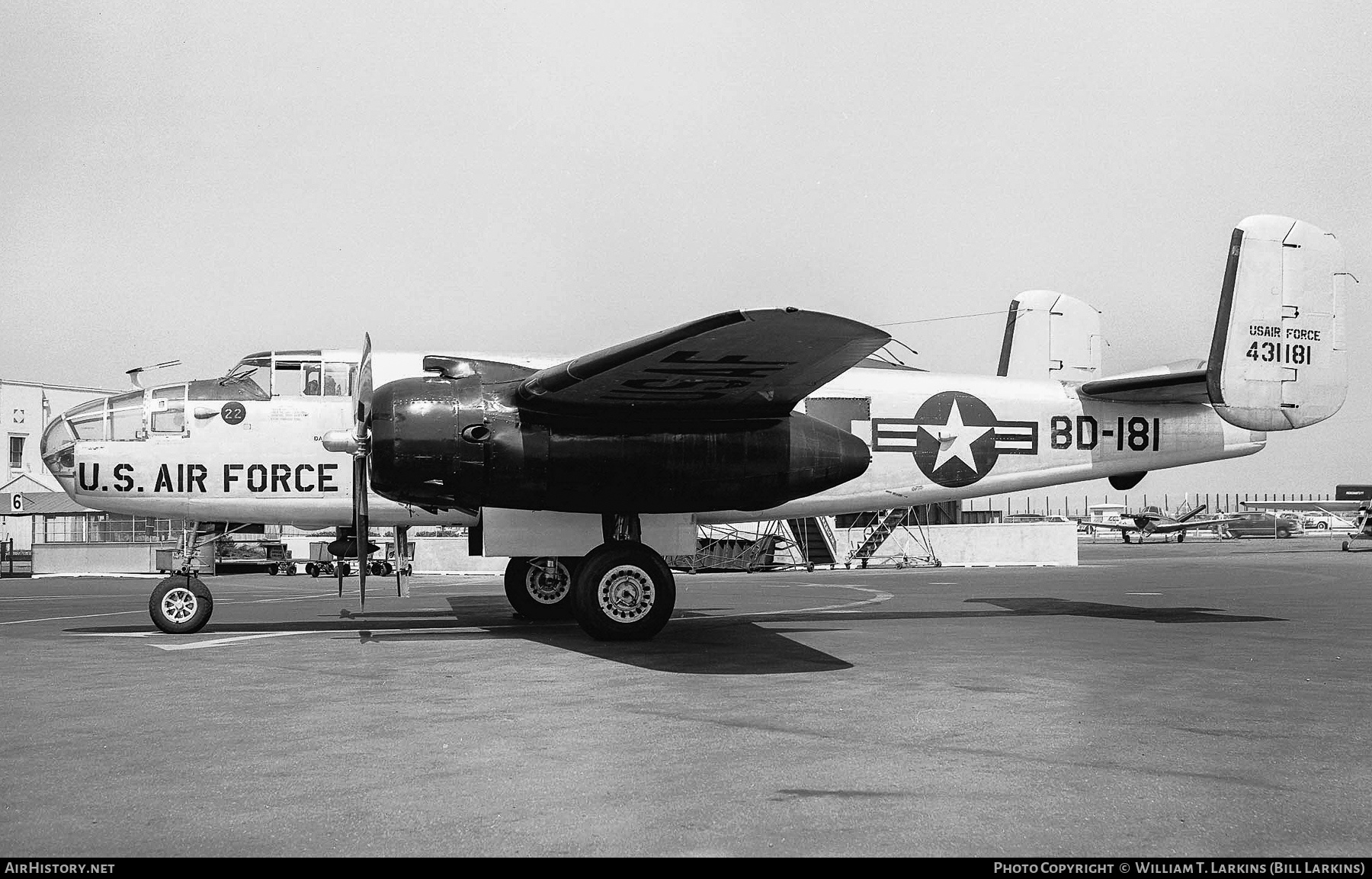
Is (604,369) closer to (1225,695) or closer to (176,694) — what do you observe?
(176,694)

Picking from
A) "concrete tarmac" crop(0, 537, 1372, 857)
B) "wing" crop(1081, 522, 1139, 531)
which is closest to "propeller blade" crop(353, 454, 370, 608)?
"concrete tarmac" crop(0, 537, 1372, 857)

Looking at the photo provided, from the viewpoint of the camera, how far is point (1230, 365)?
16406mm

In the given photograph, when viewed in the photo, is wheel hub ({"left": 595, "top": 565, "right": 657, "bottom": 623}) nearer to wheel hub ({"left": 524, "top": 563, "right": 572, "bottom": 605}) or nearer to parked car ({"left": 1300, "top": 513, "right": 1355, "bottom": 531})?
wheel hub ({"left": 524, "top": 563, "right": 572, "bottom": 605})

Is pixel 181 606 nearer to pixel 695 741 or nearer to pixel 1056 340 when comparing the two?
pixel 695 741

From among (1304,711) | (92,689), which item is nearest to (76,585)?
(92,689)

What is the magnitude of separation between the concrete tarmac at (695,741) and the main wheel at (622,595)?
352 mm

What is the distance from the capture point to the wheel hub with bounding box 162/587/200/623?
14562 mm

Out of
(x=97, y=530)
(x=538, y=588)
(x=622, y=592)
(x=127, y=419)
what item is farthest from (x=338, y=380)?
(x=97, y=530)

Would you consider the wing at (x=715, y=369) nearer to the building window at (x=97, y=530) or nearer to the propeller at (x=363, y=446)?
the propeller at (x=363, y=446)

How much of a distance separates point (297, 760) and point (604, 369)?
5.71m

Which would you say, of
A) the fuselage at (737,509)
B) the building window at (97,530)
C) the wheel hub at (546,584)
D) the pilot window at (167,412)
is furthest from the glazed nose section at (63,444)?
the building window at (97,530)

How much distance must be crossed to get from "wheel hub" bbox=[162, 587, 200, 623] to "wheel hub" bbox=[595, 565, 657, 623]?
601 cm

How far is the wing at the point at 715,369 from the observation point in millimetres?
10234

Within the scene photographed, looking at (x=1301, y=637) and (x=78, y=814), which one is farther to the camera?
(x=1301, y=637)
